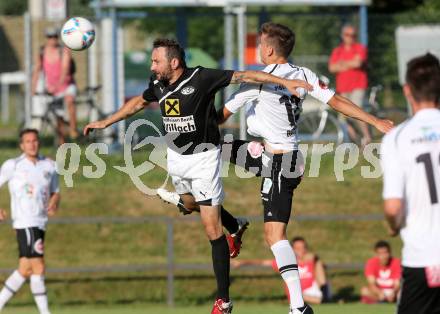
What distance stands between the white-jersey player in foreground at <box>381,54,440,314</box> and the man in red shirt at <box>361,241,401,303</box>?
8207 mm

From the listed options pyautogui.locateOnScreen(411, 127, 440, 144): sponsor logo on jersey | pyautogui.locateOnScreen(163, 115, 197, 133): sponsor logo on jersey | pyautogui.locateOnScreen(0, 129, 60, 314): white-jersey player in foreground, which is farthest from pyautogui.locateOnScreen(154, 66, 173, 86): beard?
pyautogui.locateOnScreen(0, 129, 60, 314): white-jersey player in foreground

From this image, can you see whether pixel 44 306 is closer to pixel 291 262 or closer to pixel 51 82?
pixel 291 262

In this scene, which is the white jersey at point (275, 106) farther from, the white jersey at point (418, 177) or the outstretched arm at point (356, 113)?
the white jersey at point (418, 177)

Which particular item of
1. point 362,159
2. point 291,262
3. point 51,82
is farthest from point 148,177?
point 291,262

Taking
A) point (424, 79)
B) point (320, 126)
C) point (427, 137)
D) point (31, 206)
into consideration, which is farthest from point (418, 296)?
Result: point (320, 126)

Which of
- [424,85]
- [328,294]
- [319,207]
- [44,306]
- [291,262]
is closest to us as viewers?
[424,85]

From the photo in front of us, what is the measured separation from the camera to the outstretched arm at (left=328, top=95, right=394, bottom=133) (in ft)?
27.3

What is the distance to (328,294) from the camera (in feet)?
47.8

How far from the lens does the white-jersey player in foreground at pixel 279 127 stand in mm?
8797

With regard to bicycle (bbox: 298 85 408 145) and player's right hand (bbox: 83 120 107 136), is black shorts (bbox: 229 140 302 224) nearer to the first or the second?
player's right hand (bbox: 83 120 107 136)

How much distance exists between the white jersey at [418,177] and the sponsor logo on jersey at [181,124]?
9.97ft

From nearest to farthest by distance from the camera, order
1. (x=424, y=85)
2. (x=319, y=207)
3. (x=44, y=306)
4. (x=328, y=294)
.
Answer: (x=424, y=85) → (x=44, y=306) → (x=328, y=294) → (x=319, y=207)

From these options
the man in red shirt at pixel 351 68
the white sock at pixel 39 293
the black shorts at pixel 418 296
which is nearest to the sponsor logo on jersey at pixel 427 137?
the black shorts at pixel 418 296

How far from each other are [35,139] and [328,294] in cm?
461
